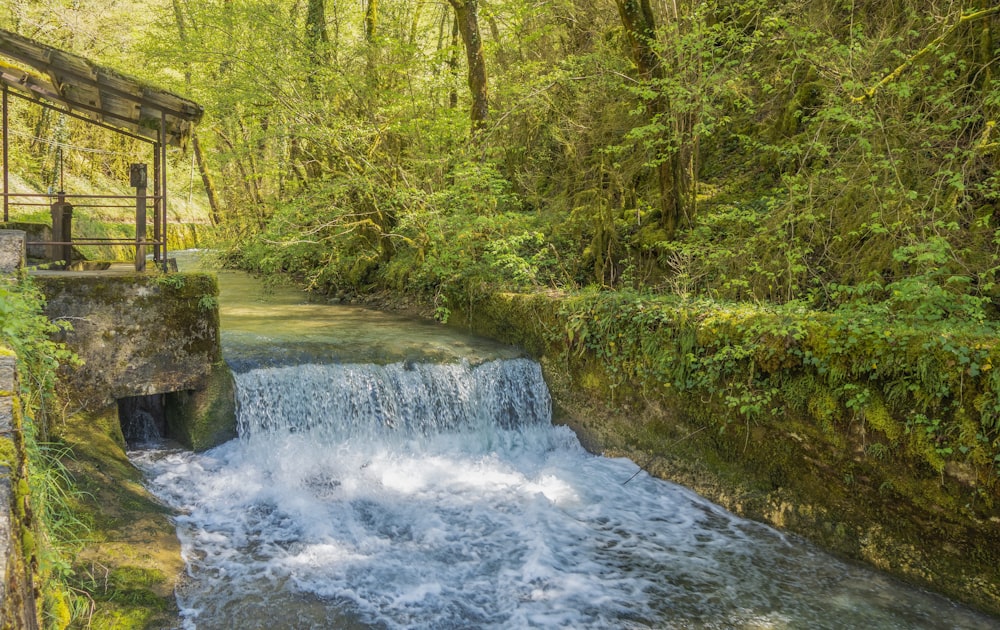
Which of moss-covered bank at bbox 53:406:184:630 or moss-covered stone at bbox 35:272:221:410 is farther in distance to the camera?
moss-covered stone at bbox 35:272:221:410

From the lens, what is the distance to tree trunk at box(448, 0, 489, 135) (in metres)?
11.9

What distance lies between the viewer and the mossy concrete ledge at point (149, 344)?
6777 millimetres

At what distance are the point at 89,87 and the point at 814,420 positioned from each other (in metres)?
8.63

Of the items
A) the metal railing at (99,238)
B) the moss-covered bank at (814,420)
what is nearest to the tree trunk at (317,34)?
the metal railing at (99,238)

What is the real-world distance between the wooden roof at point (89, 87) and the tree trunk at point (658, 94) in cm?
584

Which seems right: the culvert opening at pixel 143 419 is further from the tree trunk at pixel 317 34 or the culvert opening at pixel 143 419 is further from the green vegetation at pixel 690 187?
the tree trunk at pixel 317 34

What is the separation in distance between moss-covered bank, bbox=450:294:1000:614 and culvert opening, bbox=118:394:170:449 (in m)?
5.21

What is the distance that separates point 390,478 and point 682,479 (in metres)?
3.32

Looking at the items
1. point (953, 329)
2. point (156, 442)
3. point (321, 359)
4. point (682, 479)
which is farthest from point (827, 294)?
point (156, 442)

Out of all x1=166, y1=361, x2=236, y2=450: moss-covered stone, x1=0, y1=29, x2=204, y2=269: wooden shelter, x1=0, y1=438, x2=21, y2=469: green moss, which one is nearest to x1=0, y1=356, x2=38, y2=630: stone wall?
x1=0, y1=438, x2=21, y2=469: green moss

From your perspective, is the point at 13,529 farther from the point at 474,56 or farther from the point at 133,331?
the point at 474,56

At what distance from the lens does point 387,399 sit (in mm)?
8016

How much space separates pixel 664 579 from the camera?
5.34 m

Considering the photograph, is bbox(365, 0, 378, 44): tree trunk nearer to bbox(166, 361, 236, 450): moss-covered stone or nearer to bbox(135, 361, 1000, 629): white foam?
bbox(166, 361, 236, 450): moss-covered stone
